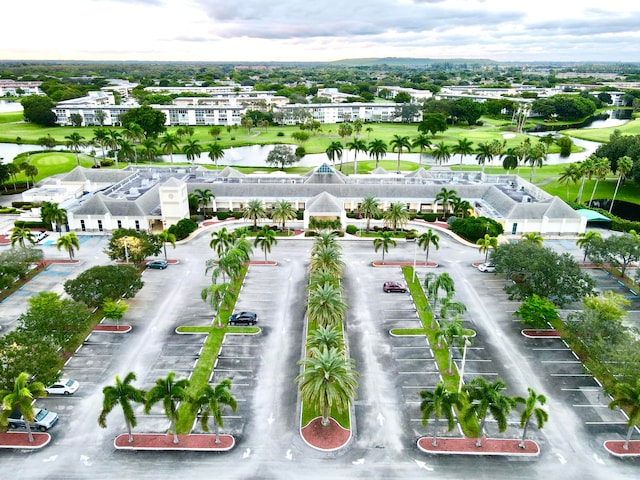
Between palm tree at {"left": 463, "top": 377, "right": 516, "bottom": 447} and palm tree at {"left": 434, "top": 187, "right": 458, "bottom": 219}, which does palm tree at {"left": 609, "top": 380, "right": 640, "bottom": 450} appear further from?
palm tree at {"left": 434, "top": 187, "right": 458, "bottom": 219}

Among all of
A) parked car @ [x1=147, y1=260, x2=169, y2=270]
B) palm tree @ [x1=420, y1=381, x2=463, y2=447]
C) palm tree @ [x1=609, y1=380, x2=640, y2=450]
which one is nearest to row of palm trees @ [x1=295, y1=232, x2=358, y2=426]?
palm tree @ [x1=420, y1=381, x2=463, y2=447]

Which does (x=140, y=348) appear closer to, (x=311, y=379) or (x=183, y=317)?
(x=183, y=317)

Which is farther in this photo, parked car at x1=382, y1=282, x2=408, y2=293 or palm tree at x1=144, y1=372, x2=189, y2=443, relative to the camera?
parked car at x1=382, y1=282, x2=408, y2=293

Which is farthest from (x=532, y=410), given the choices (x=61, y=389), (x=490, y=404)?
(x=61, y=389)

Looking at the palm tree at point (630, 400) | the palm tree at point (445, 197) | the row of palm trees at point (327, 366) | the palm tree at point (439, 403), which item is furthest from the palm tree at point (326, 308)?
the palm tree at point (445, 197)

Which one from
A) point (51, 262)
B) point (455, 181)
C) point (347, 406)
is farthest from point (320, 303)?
point (455, 181)

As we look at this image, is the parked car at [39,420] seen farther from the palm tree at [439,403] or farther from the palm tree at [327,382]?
the palm tree at [439,403]

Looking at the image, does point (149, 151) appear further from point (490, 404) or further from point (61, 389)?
point (490, 404)
